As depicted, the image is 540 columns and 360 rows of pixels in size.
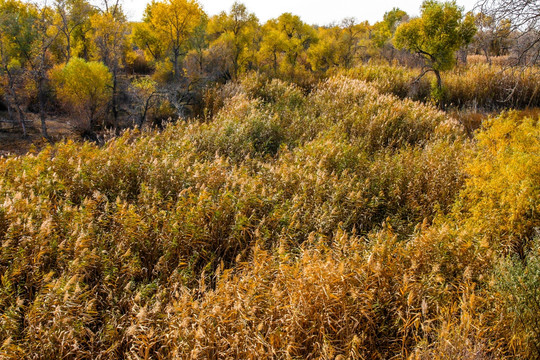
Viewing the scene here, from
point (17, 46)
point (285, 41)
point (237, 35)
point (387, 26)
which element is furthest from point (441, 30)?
point (387, 26)

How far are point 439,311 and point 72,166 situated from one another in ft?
14.3

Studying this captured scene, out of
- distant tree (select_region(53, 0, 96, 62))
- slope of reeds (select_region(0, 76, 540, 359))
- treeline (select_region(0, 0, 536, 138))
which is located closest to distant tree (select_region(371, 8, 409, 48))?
treeline (select_region(0, 0, 536, 138))

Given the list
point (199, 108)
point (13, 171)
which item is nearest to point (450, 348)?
point (13, 171)

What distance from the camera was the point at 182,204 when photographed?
3312 mm

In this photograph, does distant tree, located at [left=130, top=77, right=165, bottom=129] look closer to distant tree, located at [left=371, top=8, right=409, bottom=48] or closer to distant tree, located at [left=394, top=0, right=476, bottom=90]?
distant tree, located at [left=394, top=0, right=476, bottom=90]

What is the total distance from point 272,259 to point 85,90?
9.25 meters

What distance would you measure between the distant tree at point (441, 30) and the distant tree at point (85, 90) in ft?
34.8

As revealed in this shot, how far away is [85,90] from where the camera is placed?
9.33 m

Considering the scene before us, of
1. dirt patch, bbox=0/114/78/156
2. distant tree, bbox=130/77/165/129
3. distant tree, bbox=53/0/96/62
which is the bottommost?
dirt patch, bbox=0/114/78/156

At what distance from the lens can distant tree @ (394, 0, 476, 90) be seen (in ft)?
34.0

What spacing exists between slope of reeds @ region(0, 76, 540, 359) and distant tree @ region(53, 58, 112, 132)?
5706mm

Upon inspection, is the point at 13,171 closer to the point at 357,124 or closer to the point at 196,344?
the point at 196,344

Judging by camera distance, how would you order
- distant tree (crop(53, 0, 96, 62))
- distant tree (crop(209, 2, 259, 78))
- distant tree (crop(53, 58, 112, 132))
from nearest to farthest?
distant tree (crop(53, 58, 112, 132)) → distant tree (crop(53, 0, 96, 62)) → distant tree (crop(209, 2, 259, 78))

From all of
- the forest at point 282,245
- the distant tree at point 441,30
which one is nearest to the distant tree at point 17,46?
the forest at point 282,245
